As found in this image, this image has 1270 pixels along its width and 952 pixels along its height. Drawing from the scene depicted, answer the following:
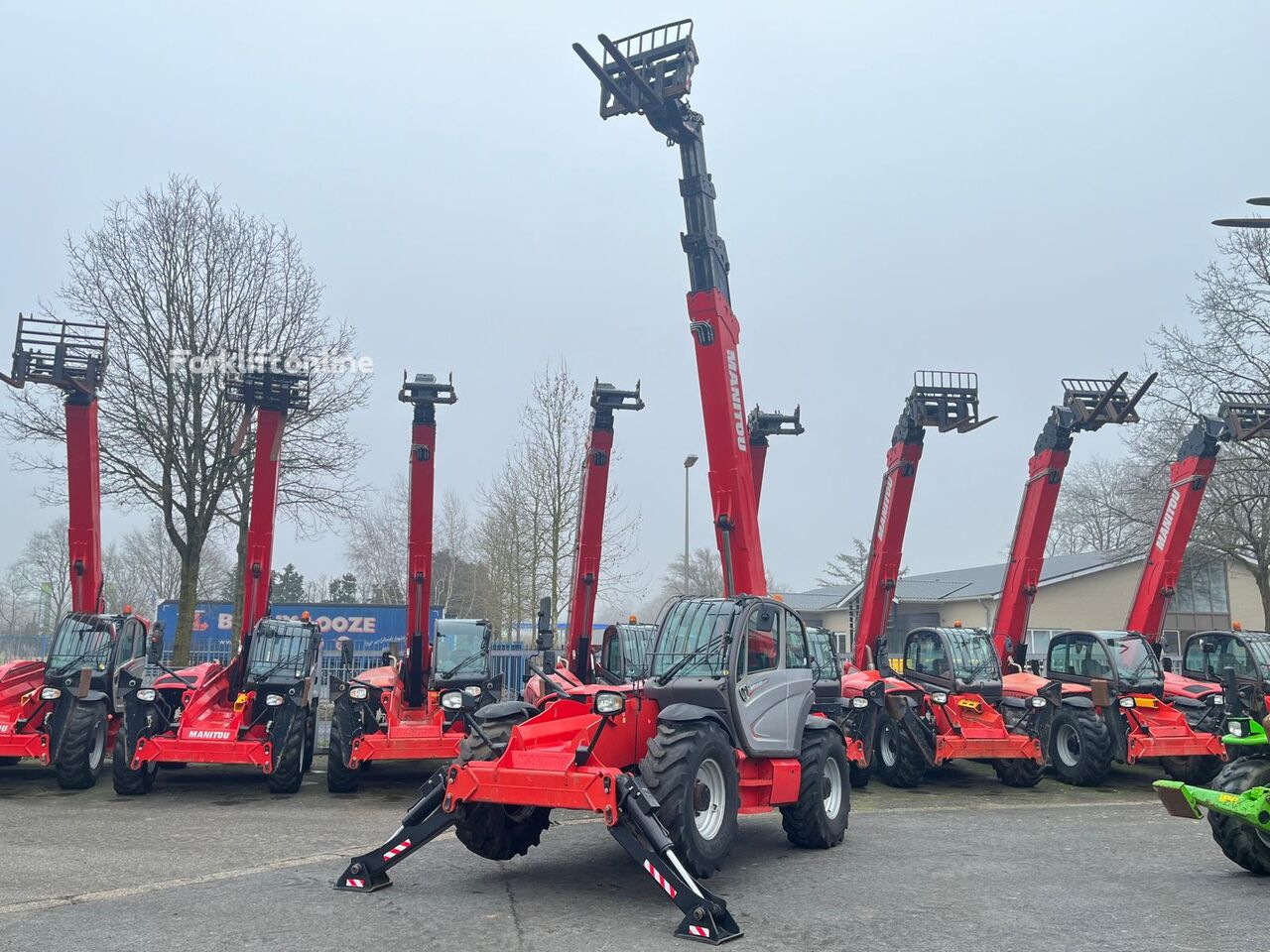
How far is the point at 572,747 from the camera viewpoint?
844cm

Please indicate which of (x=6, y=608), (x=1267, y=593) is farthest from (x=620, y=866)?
(x=6, y=608)

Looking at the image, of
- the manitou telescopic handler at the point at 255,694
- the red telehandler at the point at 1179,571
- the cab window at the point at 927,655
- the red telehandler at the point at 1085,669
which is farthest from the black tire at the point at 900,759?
the manitou telescopic handler at the point at 255,694

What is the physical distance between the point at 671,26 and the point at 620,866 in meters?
9.11

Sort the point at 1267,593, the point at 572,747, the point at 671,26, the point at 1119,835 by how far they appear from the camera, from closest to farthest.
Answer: the point at 572,747, the point at 1119,835, the point at 671,26, the point at 1267,593

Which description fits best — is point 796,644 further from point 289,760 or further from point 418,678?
point 289,760

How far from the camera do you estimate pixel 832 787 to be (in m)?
10.6

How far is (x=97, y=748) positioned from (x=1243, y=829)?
44.0 ft

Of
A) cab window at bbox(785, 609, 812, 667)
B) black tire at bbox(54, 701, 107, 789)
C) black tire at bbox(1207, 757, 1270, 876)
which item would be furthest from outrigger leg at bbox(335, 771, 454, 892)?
black tire at bbox(54, 701, 107, 789)

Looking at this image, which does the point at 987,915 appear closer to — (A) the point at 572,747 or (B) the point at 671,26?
(A) the point at 572,747

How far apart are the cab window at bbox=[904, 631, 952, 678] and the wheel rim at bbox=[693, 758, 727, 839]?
28.5ft

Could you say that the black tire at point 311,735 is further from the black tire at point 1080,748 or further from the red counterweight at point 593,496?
the black tire at point 1080,748

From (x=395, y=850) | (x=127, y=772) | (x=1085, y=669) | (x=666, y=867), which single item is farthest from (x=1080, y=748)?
(x=127, y=772)

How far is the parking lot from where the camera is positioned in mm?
6836

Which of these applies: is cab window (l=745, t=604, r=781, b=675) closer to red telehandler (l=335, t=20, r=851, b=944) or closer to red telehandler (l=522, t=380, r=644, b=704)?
red telehandler (l=335, t=20, r=851, b=944)
